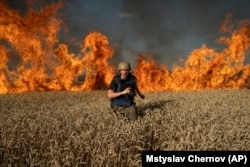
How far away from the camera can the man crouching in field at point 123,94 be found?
11203mm

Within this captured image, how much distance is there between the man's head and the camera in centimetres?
1113

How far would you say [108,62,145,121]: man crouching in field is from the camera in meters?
11.2

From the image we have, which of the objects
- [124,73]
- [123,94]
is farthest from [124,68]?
[123,94]

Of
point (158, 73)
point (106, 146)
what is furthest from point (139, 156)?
point (158, 73)

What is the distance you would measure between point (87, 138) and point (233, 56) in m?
27.7

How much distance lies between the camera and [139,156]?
7.27m

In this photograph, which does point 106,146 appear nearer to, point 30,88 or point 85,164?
point 85,164

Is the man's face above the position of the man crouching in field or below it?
above

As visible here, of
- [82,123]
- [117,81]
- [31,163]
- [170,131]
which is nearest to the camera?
[31,163]

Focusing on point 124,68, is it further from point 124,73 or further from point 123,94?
point 123,94

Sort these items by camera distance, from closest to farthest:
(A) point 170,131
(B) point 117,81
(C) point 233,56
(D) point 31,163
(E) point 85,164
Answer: (D) point 31,163
(E) point 85,164
(A) point 170,131
(B) point 117,81
(C) point 233,56

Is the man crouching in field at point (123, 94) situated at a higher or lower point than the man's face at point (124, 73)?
lower

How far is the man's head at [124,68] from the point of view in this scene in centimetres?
1113

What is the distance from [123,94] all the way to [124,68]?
81cm
